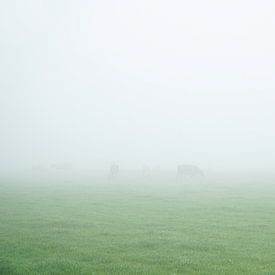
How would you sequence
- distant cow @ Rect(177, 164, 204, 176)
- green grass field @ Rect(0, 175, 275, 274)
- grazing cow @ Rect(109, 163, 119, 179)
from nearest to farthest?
green grass field @ Rect(0, 175, 275, 274)
grazing cow @ Rect(109, 163, 119, 179)
distant cow @ Rect(177, 164, 204, 176)

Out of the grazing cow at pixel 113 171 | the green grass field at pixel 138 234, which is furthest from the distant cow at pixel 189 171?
the green grass field at pixel 138 234

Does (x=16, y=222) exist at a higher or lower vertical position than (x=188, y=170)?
lower

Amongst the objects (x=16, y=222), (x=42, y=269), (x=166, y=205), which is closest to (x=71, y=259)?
(x=42, y=269)

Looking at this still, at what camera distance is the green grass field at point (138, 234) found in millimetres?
18188

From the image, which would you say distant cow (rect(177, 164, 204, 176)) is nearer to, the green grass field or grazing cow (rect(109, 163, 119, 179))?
grazing cow (rect(109, 163, 119, 179))

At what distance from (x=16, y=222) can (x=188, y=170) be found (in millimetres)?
44345

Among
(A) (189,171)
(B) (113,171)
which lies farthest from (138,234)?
(A) (189,171)

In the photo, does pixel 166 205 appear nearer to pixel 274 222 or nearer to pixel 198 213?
pixel 198 213

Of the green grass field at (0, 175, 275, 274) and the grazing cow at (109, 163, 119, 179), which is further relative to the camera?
the grazing cow at (109, 163, 119, 179)

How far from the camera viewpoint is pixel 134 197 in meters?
42.7

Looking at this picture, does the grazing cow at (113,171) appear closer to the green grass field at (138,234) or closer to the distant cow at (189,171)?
→ the distant cow at (189,171)

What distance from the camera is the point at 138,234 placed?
79.6ft

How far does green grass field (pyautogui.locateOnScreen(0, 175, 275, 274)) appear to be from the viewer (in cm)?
1819

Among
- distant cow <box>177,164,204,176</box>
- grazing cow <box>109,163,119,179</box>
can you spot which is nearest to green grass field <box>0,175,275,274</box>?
grazing cow <box>109,163,119,179</box>
